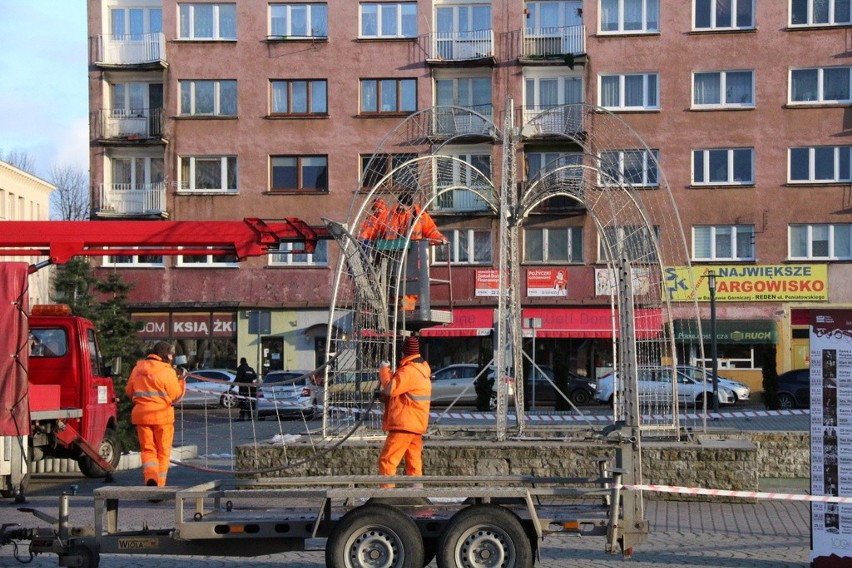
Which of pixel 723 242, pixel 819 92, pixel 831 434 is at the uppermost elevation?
pixel 819 92

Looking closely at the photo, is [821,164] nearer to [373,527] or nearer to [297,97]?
[297,97]

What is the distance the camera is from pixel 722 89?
44062mm

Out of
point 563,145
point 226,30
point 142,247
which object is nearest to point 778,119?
point 563,145

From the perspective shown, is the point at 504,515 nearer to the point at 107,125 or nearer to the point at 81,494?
the point at 81,494

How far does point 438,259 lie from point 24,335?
31.2m

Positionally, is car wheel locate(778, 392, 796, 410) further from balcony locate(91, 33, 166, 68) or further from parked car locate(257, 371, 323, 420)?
balcony locate(91, 33, 166, 68)

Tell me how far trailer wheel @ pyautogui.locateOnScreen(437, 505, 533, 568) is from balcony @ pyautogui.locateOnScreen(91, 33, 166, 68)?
38.9 metres

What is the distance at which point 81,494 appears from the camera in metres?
16.5

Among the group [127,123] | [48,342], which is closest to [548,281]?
[127,123]

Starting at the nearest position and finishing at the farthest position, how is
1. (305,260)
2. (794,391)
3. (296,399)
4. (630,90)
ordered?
(296,399), (794,391), (630,90), (305,260)

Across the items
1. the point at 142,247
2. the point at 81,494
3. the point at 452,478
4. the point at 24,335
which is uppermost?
the point at 142,247

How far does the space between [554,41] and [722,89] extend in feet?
19.5

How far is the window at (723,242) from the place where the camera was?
44.1m

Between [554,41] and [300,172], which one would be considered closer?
[554,41]
